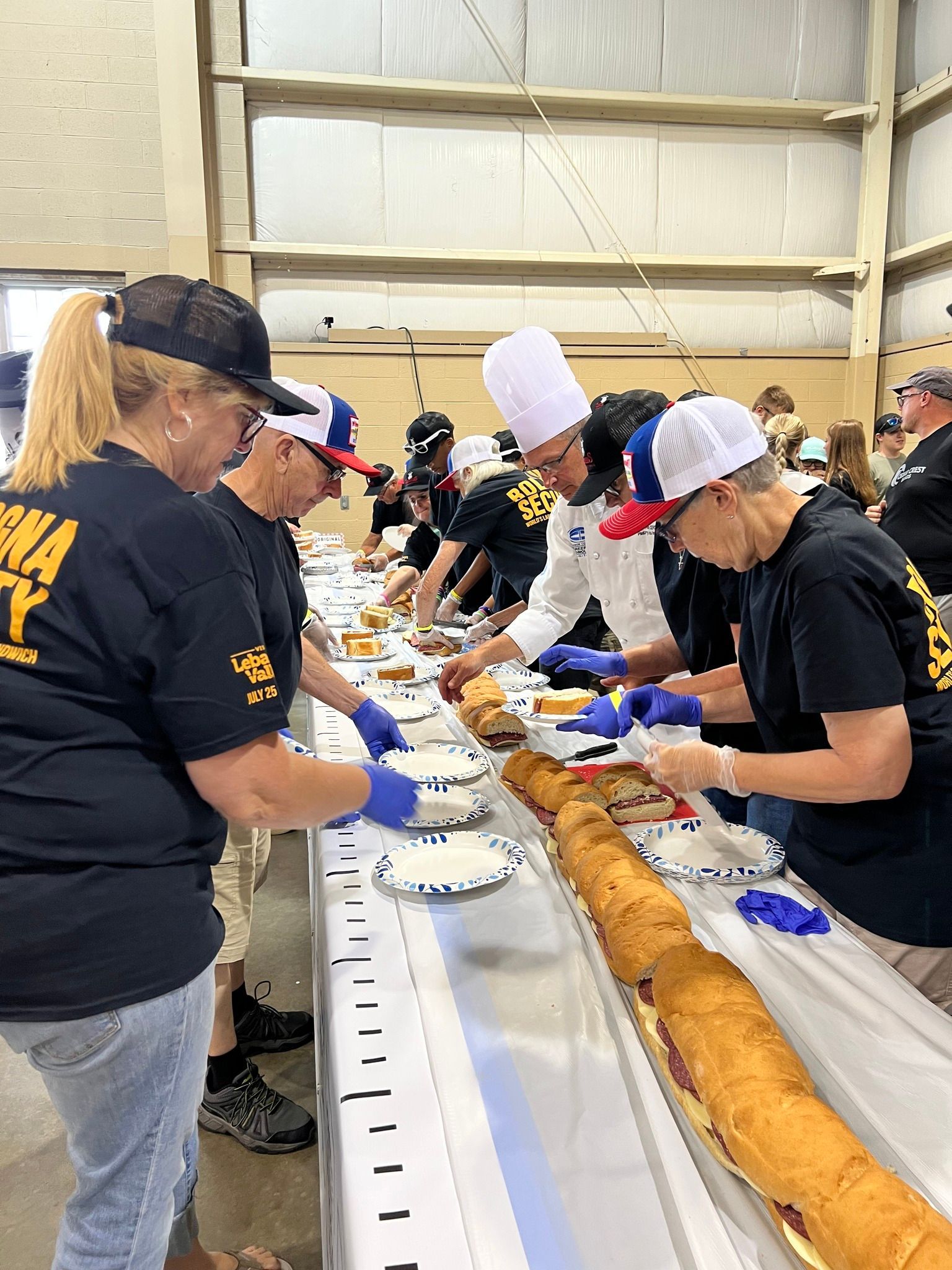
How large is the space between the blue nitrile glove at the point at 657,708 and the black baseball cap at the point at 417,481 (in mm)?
3162

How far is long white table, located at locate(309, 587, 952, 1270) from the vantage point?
0.83 meters

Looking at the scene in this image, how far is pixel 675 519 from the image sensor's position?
58.6 inches

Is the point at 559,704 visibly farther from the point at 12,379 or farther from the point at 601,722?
the point at 12,379

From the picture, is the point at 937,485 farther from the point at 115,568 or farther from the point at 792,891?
the point at 115,568

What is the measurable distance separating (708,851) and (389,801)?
2.21 feet

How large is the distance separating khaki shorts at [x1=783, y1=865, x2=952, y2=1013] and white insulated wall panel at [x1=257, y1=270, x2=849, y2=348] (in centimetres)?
775

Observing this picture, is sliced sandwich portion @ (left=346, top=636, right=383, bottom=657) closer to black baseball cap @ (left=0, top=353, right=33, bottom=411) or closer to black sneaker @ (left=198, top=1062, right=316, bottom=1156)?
black baseball cap @ (left=0, top=353, right=33, bottom=411)

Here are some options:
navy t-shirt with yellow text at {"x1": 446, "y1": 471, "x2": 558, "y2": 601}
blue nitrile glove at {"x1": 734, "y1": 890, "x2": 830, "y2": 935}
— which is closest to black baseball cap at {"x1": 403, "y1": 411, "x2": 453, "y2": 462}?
navy t-shirt with yellow text at {"x1": 446, "y1": 471, "x2": 558, "y2": 601}

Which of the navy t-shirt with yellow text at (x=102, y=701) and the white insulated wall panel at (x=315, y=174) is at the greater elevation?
the white insulated wall panel at (x=315, y=174)

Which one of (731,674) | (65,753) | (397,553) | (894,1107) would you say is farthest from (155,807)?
(397,553)

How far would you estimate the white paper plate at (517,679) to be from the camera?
287cm

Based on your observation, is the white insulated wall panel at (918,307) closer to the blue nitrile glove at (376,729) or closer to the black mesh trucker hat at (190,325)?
the blue nitrile glove at (376,729)

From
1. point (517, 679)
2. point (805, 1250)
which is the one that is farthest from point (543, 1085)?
point (517, 679)

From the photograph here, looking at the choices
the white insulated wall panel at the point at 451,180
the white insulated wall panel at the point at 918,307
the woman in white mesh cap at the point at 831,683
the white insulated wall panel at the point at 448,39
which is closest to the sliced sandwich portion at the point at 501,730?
the woman in white mesh cap at the point at 831,683
